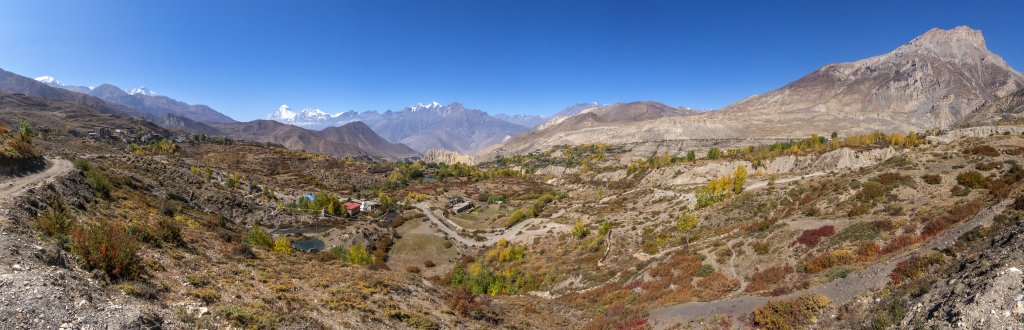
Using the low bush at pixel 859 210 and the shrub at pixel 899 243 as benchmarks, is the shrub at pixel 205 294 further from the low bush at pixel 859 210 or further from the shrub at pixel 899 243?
the low bush at pixel 859 210

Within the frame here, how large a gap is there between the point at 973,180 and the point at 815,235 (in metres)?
15.6

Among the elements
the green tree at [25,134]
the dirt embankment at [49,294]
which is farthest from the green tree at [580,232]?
the green tree at [25,134]

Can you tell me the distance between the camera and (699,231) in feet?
149

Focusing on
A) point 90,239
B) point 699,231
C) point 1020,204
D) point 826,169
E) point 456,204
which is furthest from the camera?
point 456,204

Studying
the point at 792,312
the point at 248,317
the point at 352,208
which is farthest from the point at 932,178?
the point at 352,208

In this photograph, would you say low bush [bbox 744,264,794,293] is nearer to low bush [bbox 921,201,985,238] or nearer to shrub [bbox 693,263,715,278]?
shrub [bbox 693,263,715,278]

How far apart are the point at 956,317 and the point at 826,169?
7597cm

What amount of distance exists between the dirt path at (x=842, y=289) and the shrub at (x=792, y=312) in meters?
0.91

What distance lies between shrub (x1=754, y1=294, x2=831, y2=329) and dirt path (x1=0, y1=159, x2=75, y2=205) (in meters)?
35.4

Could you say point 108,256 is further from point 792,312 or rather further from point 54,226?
point 792,312

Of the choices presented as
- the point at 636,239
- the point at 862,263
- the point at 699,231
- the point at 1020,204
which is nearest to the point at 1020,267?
the point at 862,263

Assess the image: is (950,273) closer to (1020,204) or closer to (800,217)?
(1020,204)

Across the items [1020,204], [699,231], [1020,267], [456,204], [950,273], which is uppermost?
[1020,204]

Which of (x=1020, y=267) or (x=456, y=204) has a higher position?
(x=1020, y=267)
